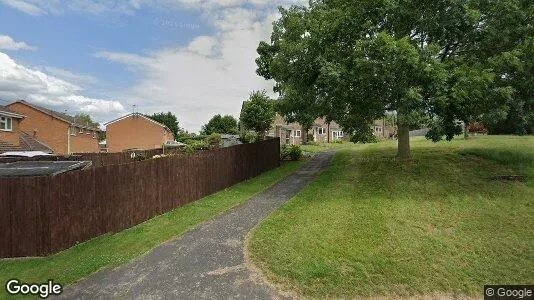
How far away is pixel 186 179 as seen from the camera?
14.7 meters

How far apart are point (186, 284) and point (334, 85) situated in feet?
34.6

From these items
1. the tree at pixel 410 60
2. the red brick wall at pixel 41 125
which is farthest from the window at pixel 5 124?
the tree at pixel 410 60

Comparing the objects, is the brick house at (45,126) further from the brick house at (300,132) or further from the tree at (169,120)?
the tree at (169,120)

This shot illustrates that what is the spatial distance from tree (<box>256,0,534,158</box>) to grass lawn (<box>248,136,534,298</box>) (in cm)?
295

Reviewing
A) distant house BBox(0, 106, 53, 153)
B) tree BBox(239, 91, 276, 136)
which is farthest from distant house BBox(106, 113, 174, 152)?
distant house BBox(0, 106, 53, 153)

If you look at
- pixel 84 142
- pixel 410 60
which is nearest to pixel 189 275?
pixel 410 60

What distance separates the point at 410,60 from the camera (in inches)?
515

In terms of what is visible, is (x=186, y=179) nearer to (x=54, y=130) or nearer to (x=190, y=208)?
(x=190, y=208)

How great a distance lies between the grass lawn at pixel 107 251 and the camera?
8.12 metres

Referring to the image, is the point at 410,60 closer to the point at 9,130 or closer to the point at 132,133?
the point at 9,130

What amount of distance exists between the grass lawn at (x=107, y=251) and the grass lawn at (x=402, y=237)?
2660 mm

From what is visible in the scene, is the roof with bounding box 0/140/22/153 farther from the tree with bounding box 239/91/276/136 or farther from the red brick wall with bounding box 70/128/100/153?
the tree with bounding box 239/91/276/136

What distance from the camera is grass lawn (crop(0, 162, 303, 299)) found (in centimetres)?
812

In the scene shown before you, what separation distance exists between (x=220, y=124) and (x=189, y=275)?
81709mm
